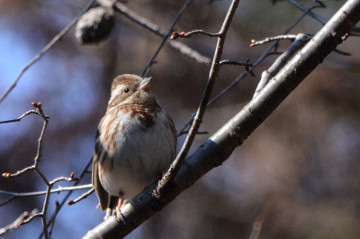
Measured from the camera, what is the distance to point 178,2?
7.49 metres

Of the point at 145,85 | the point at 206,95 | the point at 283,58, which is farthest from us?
the point at 145,85

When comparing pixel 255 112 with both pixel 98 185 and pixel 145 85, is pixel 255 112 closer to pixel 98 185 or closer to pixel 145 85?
pixel 145 85

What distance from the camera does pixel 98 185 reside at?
15.2 feet

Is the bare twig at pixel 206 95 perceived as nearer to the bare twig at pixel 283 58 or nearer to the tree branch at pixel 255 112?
the tree branch at pixel 255 112

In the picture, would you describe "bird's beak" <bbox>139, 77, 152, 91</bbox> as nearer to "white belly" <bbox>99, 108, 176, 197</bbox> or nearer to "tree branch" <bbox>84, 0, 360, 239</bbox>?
"white belly" <bbox>99, 108, 176, 197</bbox>

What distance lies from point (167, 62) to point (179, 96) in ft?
1.40

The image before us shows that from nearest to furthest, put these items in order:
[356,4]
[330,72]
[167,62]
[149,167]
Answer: [356,4] < [149,167] < [330,72] < [167,62]

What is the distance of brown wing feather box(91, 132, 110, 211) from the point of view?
4.55 m

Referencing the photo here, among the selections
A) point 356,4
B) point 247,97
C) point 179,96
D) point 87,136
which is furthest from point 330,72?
point 356,4

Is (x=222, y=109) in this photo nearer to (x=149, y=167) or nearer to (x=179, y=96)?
(x=179, y=96)

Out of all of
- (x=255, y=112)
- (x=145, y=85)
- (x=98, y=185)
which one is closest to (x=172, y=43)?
(x=145, y=85)

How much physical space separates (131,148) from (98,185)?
20.7 inches

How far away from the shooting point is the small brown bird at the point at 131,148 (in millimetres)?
4270

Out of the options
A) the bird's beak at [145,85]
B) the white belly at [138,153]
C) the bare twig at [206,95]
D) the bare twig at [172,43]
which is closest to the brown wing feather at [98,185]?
the white belly at [138,153]
